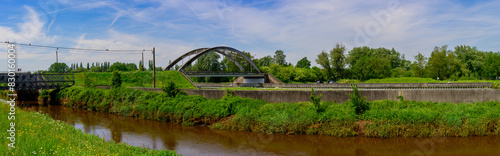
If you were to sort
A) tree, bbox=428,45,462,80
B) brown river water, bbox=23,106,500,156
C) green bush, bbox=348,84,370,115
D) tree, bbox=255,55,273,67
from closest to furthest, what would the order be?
brown river water, bbox=23,106,500,156 → green bush, bbox=348,84,370,115 → tree, bbox=428,45,462,80 → tree, bbox=255,55,273,67

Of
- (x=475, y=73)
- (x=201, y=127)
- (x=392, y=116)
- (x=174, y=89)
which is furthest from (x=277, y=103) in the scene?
(x=475, y=73)

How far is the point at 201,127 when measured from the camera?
19719mm

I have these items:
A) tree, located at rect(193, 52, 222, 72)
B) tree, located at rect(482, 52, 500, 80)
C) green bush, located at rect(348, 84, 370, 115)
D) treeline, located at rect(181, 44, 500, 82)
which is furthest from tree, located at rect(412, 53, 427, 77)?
green bush, located at rect(348, 84, 370, 115)

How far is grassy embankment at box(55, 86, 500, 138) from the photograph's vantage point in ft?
51.1

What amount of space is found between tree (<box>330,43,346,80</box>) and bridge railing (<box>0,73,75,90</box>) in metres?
48.2

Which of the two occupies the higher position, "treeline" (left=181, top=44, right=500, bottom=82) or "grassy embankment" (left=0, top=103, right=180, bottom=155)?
"treeline" (left=181, top=44, right=500, bottom=82)

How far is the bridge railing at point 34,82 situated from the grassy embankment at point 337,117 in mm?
20710

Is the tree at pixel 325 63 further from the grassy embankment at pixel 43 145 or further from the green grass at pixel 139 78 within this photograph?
the grassy embankment at pixel 43 145

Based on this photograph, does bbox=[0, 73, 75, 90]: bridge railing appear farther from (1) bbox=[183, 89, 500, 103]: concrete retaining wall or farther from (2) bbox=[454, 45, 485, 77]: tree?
(2) bbox=[454, 45, 485, 77]: tree

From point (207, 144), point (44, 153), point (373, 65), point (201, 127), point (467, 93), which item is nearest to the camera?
point (44, 153)

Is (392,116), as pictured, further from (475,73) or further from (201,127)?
(475,73)

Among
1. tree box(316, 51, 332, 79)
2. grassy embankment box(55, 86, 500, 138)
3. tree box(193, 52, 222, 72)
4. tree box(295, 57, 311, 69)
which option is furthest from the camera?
tree box(295, 57, 311, 69)

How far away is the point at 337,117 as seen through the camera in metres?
16.8

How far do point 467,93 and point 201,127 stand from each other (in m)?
16.3
